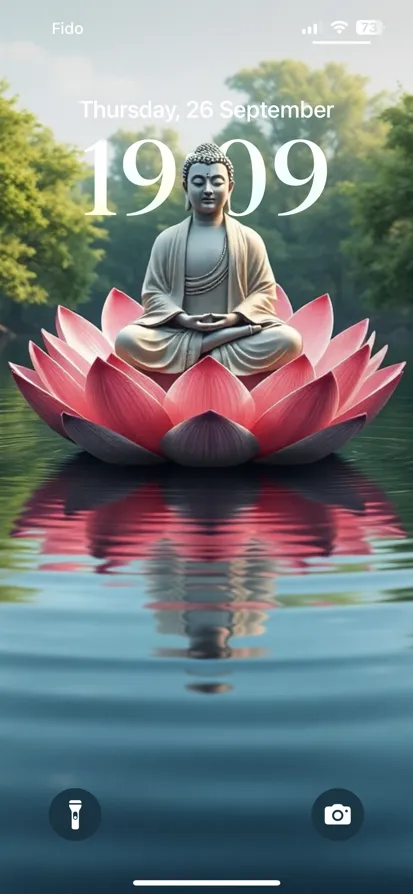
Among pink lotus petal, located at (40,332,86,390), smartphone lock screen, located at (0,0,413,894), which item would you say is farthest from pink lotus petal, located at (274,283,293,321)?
pink lotus petal, located at (40,332,86,390)

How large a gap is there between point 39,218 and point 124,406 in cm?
2070

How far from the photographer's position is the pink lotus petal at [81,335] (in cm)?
679

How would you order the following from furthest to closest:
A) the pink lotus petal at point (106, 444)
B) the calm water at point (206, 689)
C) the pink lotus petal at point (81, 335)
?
the pink lotus petal at point (81, 335)
the pink lotus petal at point (106, 444)
the calm water at point (206, 689)

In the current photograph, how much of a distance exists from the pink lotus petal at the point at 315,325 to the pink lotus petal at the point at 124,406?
4.67 feet

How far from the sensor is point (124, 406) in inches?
221

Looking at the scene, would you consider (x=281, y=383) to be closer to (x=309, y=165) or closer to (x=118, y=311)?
(x=118, y=311)

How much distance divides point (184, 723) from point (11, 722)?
0.30 metres

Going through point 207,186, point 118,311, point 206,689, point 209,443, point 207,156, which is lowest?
point 206,689

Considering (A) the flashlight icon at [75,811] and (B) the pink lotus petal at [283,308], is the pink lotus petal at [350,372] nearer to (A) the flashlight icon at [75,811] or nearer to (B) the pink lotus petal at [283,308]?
(B) the pink lotus petal at [283,308]

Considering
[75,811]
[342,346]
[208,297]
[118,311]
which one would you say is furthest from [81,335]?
[75,811]

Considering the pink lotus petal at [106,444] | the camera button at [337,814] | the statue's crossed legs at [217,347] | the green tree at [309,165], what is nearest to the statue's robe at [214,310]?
the statue's crossed legs at [217,347]

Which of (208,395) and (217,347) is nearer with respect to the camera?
(208,395)

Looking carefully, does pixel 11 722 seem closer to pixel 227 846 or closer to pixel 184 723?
pixel 184 723

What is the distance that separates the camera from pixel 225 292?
256 inches
